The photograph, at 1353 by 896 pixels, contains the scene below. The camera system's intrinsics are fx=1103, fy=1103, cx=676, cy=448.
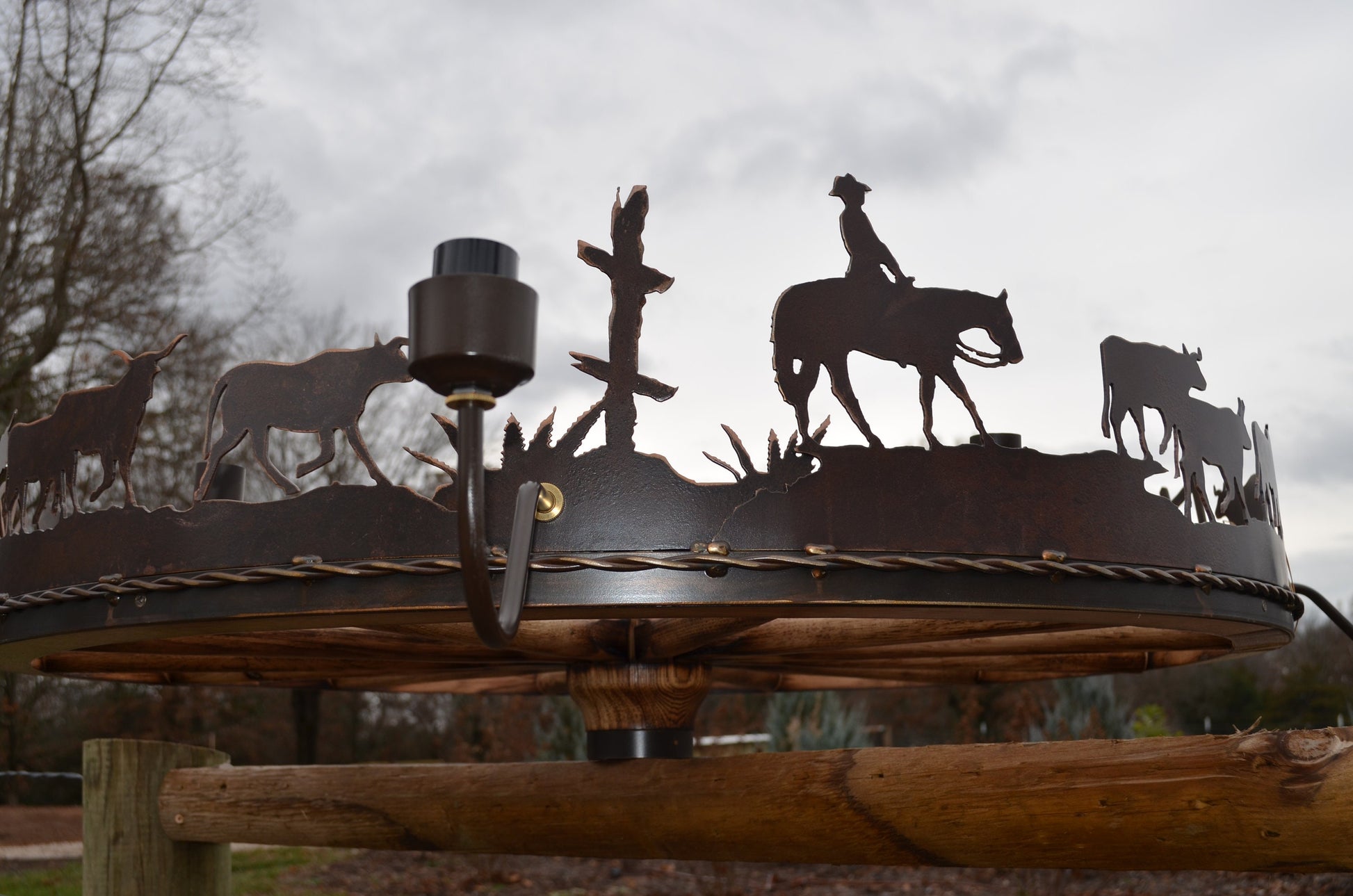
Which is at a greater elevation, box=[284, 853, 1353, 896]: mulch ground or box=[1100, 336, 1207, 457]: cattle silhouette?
box=[1100, 336, 1207, 457]: cattle silhouette

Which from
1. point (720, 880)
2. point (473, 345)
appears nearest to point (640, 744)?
point (473, 345)

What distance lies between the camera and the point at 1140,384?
1500 mm

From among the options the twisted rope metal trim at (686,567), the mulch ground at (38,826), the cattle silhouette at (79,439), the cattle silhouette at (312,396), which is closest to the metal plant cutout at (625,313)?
the twisted rope metal trim at (686,567)

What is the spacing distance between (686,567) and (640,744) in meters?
1.03

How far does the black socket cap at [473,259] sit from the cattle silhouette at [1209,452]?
1013mm

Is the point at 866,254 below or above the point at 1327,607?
above

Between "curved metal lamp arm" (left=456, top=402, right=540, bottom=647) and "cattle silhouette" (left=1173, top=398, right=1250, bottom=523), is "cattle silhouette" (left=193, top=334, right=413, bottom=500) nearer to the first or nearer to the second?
"curved metal lamp arm" (left=456, top=402, right=540, bottom=647)

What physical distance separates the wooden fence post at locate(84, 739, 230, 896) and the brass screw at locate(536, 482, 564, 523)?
183 cm

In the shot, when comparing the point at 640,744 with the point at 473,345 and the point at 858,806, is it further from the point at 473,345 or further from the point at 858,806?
the point at 473,345

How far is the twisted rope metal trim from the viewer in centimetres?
125

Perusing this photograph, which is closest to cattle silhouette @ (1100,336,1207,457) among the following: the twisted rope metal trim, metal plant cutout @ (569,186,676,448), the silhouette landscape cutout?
the silhouette landscape cutout

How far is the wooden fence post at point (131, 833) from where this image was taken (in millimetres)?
2621

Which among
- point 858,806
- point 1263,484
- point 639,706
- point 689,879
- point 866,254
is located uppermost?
point 866,254

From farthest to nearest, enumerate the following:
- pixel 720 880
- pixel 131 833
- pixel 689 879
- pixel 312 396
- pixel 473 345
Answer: pixel 689 879 → pixel 720 880 → pixel 131 833 → pixel 312 396 → pixel 473 345
